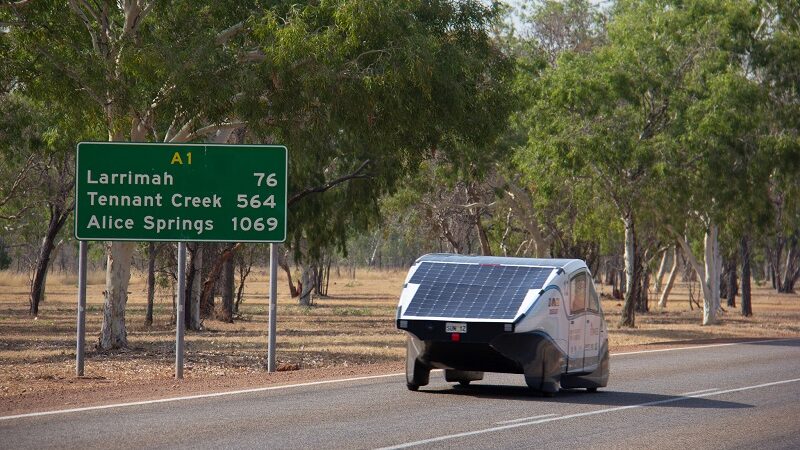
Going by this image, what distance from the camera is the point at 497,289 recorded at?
16.3 metres

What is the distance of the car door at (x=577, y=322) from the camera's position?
16828 millimetres

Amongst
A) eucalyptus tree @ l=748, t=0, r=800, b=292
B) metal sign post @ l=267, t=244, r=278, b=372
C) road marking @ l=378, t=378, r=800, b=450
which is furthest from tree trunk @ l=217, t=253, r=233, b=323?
road marking @ l=378, t=378, r=800, b=450

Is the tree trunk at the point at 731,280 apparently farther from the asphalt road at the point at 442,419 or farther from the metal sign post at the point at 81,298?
the metal sign post at the point at 81,298

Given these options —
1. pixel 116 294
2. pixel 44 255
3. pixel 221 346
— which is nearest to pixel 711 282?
pixel 221 346

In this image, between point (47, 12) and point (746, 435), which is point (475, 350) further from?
point (47, 12)

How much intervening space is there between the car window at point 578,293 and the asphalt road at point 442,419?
117cm

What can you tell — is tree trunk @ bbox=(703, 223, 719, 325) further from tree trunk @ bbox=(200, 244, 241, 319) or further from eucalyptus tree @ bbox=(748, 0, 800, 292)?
tree trunk @ bbox=(200, 244, 241, 319)

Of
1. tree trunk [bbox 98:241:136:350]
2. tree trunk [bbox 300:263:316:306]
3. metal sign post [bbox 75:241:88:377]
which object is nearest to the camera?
metal sign post [bbox 75:241:88:377]

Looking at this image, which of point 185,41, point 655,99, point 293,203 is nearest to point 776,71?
point 655,99

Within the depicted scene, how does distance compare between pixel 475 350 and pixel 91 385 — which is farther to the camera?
pixel 91 385

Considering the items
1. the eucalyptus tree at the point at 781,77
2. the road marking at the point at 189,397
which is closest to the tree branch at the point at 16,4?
the road marking at the point at 189,397

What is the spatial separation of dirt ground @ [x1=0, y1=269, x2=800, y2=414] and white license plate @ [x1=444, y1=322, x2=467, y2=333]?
324 cm

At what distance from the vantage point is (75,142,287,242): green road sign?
18.8 metres

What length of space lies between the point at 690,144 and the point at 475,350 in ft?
73.4
